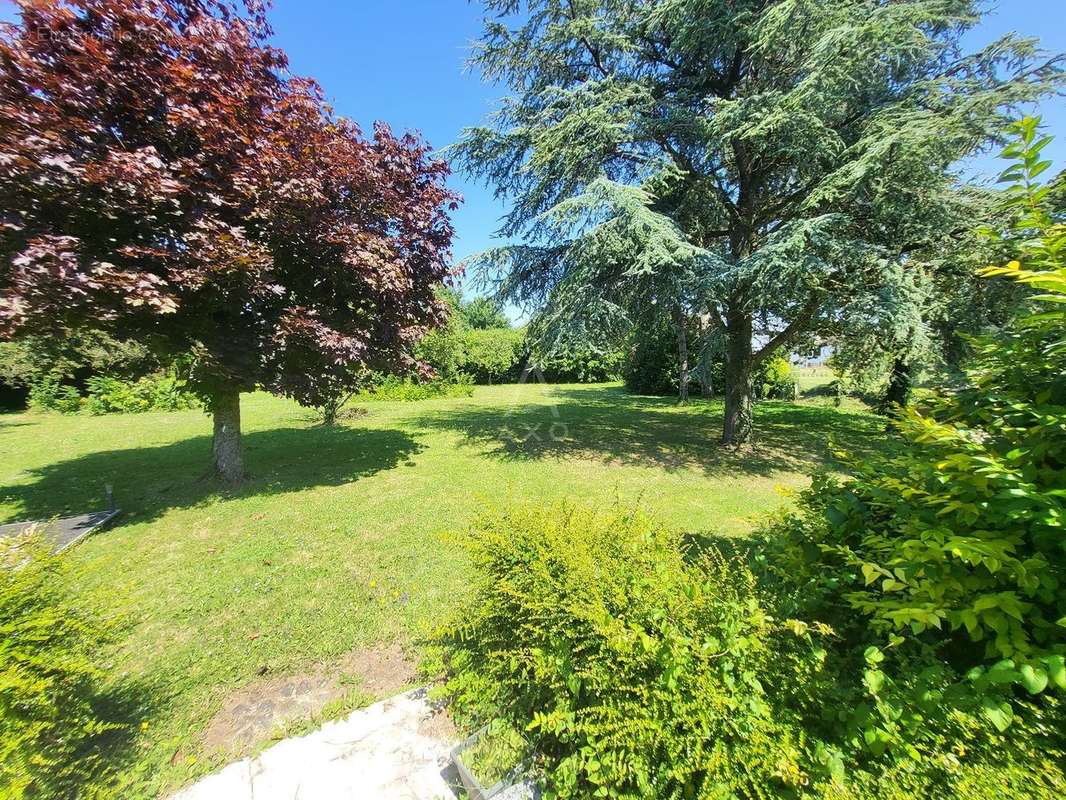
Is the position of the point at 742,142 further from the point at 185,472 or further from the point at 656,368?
A: the point at 656,368

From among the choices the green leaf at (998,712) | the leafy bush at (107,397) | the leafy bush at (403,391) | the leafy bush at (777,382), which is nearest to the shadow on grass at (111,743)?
the green leaf at (998,712)

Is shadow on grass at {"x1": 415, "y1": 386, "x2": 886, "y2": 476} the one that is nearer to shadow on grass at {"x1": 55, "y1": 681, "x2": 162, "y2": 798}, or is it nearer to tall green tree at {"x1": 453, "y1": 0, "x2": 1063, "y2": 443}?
tall green tree at {"x1": 453, "y1": 0, "x2": 1063, "y2": 443}

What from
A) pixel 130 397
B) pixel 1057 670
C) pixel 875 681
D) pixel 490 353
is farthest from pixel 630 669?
pixel 490 353

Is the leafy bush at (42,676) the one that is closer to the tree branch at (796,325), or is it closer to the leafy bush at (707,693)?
the leafy bush at (707,693)

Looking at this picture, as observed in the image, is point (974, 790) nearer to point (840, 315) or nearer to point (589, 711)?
point (589, 711)

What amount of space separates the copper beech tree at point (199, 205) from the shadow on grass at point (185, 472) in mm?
629

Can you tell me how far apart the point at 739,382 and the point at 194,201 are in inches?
397

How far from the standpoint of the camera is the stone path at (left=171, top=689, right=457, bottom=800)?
196cm

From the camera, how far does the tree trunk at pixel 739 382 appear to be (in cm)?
888

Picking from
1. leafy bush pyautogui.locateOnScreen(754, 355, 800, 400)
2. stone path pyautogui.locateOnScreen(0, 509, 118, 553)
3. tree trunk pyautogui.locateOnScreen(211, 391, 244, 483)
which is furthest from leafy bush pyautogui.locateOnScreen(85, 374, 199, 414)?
leafy bush pyautogui.locateOnScreen(754, 355, 800, 400)

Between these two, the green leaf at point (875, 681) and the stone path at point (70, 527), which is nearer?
the green leaf at point (875, 681)

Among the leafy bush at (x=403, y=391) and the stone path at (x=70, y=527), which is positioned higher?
the leafy bush at (x=403, y=391)

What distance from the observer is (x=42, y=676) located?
5.80ft

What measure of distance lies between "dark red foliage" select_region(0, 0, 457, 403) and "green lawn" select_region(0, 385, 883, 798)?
6.71ft
